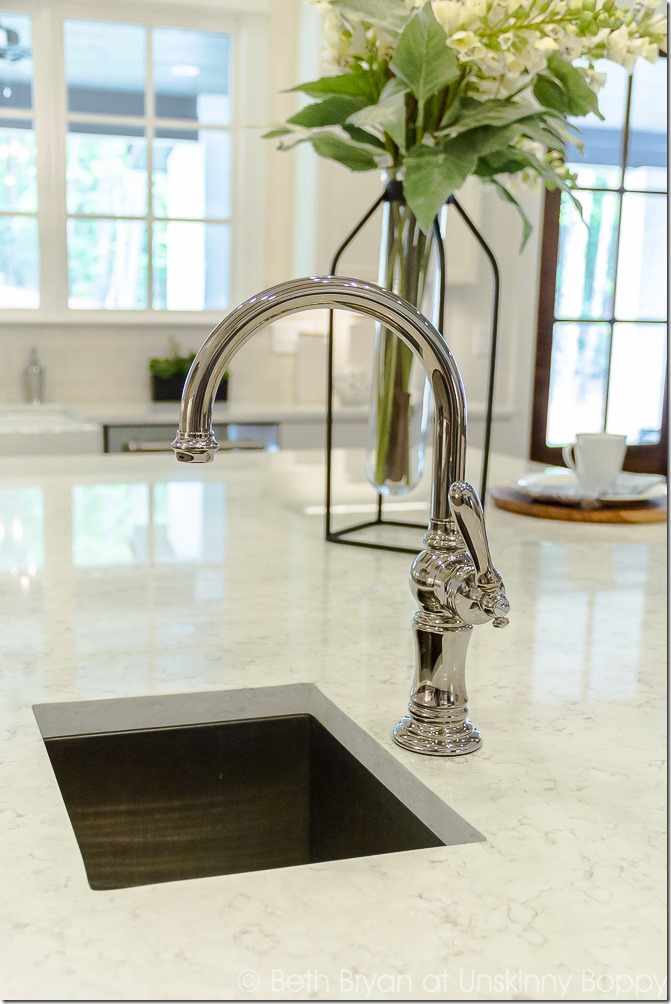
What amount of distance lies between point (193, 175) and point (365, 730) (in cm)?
345

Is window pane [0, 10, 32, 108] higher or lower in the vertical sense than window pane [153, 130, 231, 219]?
higher

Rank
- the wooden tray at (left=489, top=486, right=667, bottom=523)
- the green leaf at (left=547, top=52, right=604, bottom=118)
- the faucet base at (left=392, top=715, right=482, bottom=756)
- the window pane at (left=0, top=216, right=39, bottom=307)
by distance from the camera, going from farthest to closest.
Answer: the window pane at (left=0, top=216, right=39, bottom=307)
the wooden tray at (left=489, top=486, right=667, bottom=523)
the green leaf at (left=547, top=52, right=604, bottom=118)
the faucet base at (left=392, top=715, right=482, bottom=756)

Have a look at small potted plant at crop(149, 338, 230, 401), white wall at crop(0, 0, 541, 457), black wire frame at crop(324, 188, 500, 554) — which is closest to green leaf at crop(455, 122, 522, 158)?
black wire frame at crop(324, 188, 500, 554)

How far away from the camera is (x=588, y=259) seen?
14.3ft

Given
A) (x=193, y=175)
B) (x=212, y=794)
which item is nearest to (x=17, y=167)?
(x=193, y=175)

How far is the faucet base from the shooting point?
2.38 ft

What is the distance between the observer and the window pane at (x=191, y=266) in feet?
12.9

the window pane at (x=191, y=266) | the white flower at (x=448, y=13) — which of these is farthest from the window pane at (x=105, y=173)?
the white flower at (x=448, y=13)

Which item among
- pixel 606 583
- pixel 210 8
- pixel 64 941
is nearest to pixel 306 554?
pixel 606 583

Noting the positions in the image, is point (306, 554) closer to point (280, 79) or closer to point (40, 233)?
point (40, 233)

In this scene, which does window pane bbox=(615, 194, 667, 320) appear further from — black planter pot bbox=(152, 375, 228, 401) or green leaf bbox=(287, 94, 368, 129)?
green leaf bbox=(287, 94, 368, 129)

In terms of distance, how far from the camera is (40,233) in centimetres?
374

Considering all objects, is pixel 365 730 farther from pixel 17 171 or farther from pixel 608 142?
pixel 608 142

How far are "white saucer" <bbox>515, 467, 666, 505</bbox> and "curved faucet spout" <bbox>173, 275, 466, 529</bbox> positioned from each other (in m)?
0.91
